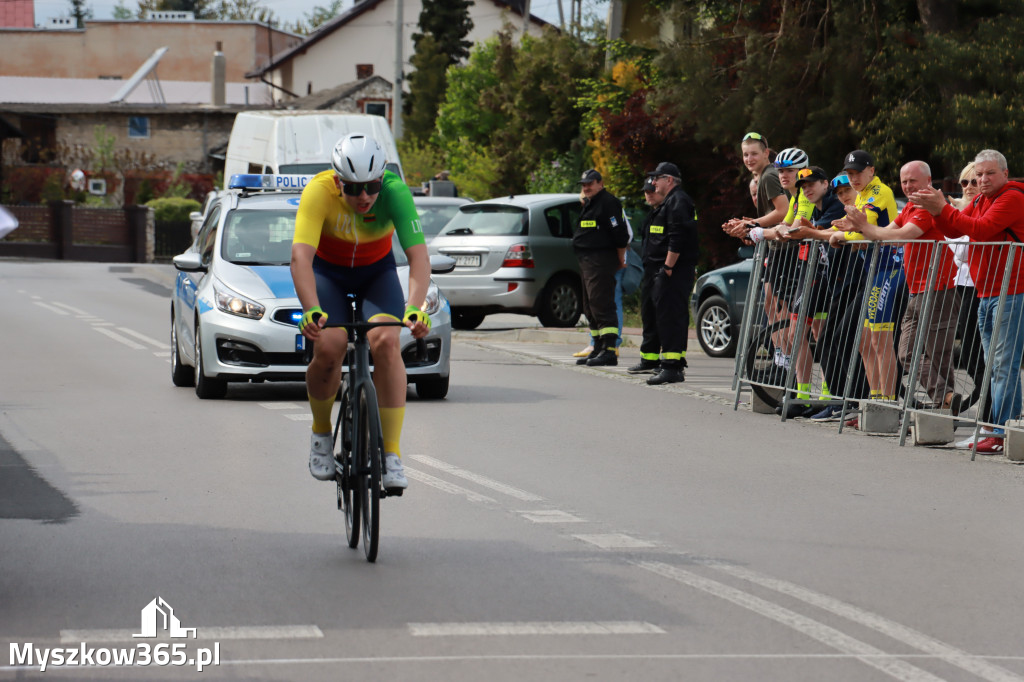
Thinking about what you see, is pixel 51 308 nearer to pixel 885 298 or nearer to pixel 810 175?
pixel 810 175

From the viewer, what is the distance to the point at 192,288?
540 inches

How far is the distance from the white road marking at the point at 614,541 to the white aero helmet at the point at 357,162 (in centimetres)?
188

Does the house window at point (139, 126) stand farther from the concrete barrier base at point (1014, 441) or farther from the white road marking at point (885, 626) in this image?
the white road marking at point (885, 626)

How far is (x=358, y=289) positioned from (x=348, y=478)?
96cm

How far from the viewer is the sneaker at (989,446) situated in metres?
10.5

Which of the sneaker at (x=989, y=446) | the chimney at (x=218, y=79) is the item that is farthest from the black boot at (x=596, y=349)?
A: the chimney at (x=218, y=79)

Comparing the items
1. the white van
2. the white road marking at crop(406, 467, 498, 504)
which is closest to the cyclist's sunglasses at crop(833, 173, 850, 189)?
the white road marking at crop(406, 467, 498, 504)

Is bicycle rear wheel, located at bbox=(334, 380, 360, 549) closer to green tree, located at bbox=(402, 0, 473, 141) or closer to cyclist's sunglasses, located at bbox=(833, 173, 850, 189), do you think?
cyclist's sunglasses, located at bbox=(833, 173, 850, 189)

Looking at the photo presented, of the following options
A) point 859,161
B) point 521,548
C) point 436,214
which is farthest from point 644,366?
point 436,214

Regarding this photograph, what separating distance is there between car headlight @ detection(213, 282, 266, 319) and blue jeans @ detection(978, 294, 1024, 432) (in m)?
5.51

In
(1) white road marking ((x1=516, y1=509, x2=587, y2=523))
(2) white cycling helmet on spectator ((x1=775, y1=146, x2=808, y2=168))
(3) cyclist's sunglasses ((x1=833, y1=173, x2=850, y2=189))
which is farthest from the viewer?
(2) white cycling helmet on spectator ((x1=775, y1=146, x2=808, y2=168))

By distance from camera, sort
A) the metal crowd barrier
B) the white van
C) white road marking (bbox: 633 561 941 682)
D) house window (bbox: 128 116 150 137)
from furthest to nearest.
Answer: house window (bbox: 128 116 150 137) → the white van → the metal crowd barrier → white road marking (bbox: 633 561 941 682)

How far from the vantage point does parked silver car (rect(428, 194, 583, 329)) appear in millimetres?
21047

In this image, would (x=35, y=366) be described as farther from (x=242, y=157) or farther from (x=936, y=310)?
(x=242, y=157)
